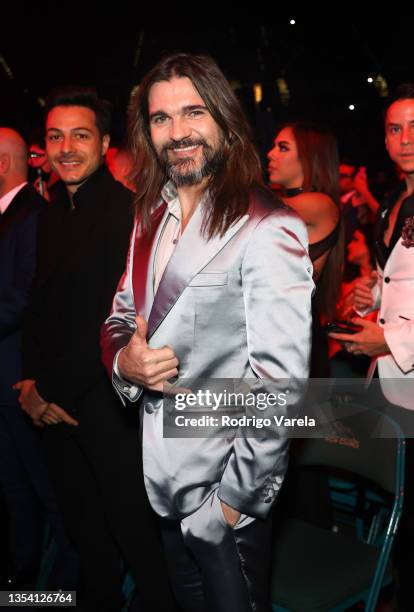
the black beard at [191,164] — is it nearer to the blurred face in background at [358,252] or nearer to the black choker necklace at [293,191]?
the black choker necklace at [293,191]

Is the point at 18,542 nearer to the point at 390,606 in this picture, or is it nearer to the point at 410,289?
the point at 390,606

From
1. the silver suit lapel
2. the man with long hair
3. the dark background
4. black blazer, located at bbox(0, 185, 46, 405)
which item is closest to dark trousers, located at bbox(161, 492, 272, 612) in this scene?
the man with long hair

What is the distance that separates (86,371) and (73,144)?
92cm

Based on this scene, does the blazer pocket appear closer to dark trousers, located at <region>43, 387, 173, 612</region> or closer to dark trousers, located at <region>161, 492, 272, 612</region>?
dark trousers, located at <region>161, 492, 272, 612</region>

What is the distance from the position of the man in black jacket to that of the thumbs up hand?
2.45 feet

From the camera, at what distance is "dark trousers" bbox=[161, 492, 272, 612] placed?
1565 mm

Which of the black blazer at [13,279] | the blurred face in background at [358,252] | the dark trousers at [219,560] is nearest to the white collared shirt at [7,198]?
the black blazer at [13,279]

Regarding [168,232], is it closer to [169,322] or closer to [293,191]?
[169,322]

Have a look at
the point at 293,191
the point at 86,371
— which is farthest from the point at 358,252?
the point at 86,371

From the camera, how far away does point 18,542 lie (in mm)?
3131

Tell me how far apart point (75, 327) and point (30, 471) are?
39.2 inches

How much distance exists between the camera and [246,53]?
1023 centimetres

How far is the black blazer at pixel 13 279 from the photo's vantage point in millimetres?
2875

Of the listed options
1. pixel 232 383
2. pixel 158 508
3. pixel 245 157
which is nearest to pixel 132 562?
pixel 158 508
